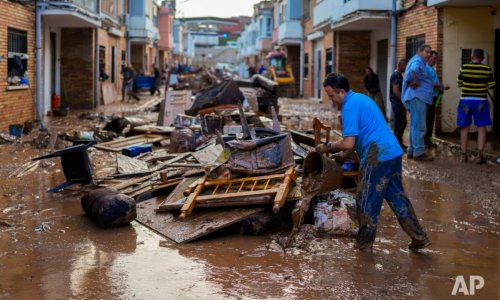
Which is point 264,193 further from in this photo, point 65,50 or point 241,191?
point 65,50

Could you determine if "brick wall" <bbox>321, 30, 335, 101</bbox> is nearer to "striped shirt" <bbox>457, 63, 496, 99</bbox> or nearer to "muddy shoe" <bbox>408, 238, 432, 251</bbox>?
"striped shirt" <bbox>457, 63, 496, 99</bbox>

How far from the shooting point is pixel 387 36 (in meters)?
21.1

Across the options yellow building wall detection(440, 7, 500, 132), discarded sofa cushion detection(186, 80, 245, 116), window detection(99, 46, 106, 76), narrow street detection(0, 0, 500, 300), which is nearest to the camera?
narrow street detection(0, 0, 500, 300)

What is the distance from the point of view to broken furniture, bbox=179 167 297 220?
6.50 metres

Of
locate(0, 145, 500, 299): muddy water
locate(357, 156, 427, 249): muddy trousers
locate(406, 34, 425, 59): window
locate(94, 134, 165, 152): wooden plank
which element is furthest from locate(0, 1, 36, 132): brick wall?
locate(357, 156, 427, 249): muddy trousers

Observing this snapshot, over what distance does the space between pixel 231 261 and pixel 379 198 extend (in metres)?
1.40

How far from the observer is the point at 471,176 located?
31.5ft

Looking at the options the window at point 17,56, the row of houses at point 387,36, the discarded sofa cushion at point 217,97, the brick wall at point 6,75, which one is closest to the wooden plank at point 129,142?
the discarded sofa cushion at point 217,97

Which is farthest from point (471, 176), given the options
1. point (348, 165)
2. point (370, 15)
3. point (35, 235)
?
point (370, 15)

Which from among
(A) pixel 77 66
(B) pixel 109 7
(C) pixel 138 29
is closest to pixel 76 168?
(A) pixel 77 66

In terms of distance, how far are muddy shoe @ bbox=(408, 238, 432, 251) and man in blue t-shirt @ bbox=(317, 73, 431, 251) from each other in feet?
0.83

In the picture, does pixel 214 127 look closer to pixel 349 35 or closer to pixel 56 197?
pixel 56 197

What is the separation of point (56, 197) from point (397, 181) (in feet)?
15.0

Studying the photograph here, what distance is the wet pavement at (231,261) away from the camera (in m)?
4.82
